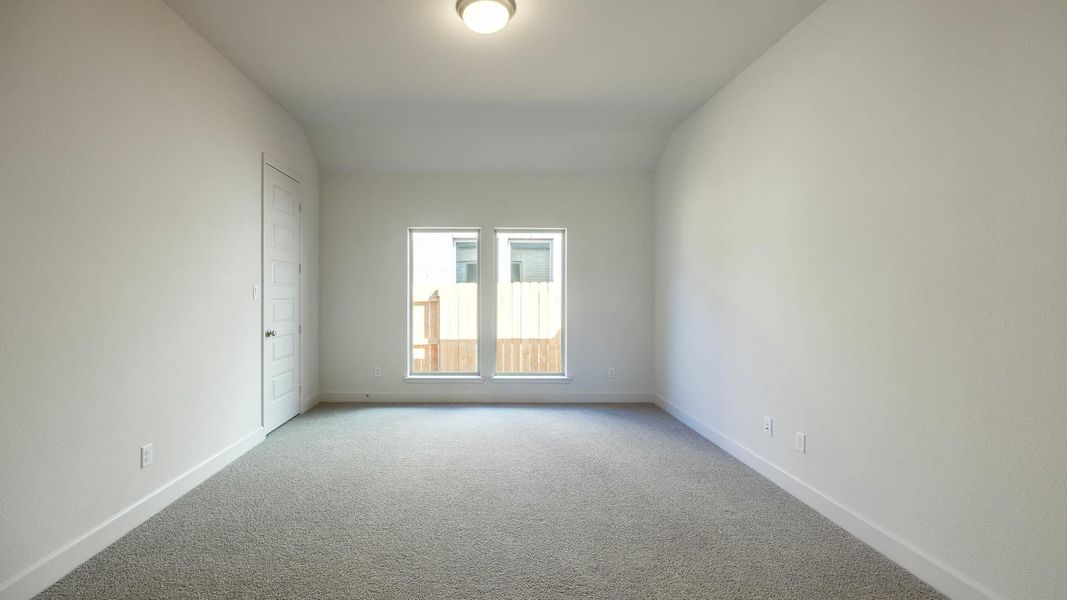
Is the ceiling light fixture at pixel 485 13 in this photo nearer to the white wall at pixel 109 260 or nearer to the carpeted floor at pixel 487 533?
the white wall at pixel 109 260

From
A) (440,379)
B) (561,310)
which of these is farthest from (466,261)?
(440,379)

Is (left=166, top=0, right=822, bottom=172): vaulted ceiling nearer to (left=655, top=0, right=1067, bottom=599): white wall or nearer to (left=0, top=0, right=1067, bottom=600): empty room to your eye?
(left=0, top=0, right=1067, bottom=600): empty room

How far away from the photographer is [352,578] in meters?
1.85

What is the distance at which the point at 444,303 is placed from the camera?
514 centimetres

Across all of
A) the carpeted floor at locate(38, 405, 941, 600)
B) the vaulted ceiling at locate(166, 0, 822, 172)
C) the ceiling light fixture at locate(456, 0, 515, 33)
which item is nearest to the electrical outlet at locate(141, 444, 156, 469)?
the carpeted floor at locate(38, 405, 941, 600)

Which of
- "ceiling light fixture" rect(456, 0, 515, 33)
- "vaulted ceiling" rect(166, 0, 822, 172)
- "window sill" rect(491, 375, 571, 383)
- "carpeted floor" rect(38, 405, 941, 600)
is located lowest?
"carpeted floor" rect(38, 405, 941, 600)

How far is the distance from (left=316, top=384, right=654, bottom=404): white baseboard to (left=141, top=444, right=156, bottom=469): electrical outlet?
2.50 meters

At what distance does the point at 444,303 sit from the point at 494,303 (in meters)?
0.59

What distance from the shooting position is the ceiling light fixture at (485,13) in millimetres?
2434

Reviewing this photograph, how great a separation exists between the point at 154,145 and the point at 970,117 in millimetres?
3846

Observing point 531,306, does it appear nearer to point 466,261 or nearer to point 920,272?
point 466,261

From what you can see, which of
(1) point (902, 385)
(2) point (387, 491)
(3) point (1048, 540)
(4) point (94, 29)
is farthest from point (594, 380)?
(4) point (94, 29)

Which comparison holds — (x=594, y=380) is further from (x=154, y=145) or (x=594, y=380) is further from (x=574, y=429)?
(x=154, y=145)

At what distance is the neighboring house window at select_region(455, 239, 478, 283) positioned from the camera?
5.11 m
